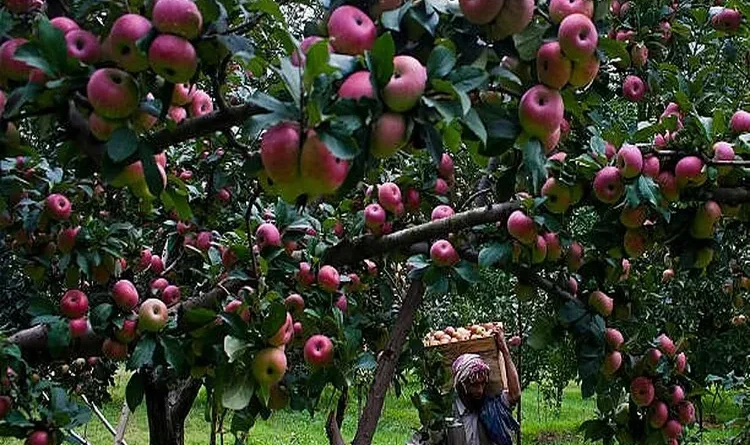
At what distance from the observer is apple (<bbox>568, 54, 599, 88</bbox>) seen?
1.00 m

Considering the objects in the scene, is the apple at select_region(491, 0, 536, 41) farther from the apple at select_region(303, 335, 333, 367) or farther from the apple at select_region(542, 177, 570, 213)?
the apple at select_region(303, 335, 333, 367)

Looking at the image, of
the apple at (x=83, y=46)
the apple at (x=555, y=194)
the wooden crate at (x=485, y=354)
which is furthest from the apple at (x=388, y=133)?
the wooden crate at (x=485, y=354)

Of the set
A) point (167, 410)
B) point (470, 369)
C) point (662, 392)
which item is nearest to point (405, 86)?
point (662, 392)

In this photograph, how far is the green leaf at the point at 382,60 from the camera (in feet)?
2.75

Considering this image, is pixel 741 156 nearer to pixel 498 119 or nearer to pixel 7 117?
pixel 498 119

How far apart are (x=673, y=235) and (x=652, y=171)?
18 cm

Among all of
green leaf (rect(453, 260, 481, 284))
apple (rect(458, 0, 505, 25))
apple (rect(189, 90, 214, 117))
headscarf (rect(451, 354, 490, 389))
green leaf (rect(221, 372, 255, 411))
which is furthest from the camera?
headscarf (rect(451, 354, 490, 389))

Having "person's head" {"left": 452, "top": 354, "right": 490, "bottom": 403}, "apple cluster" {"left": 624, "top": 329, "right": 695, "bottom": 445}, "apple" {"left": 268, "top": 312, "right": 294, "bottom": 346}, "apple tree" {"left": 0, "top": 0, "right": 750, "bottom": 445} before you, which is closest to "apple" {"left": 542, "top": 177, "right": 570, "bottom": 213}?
"apple tree" {"left": 0, "top": 0, "right": 750, "bottom": 445}

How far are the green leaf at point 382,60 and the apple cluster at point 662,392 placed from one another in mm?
1188

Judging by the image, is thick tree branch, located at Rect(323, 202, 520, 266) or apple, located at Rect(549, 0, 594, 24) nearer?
apple, located at Rect(549, 0, 594, 24)

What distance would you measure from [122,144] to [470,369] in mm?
2639

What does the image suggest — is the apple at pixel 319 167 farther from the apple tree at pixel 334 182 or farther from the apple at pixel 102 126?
the apple at pixel 102 126

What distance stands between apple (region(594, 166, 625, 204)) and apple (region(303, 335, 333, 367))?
22.7 inches

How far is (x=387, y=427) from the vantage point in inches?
327
